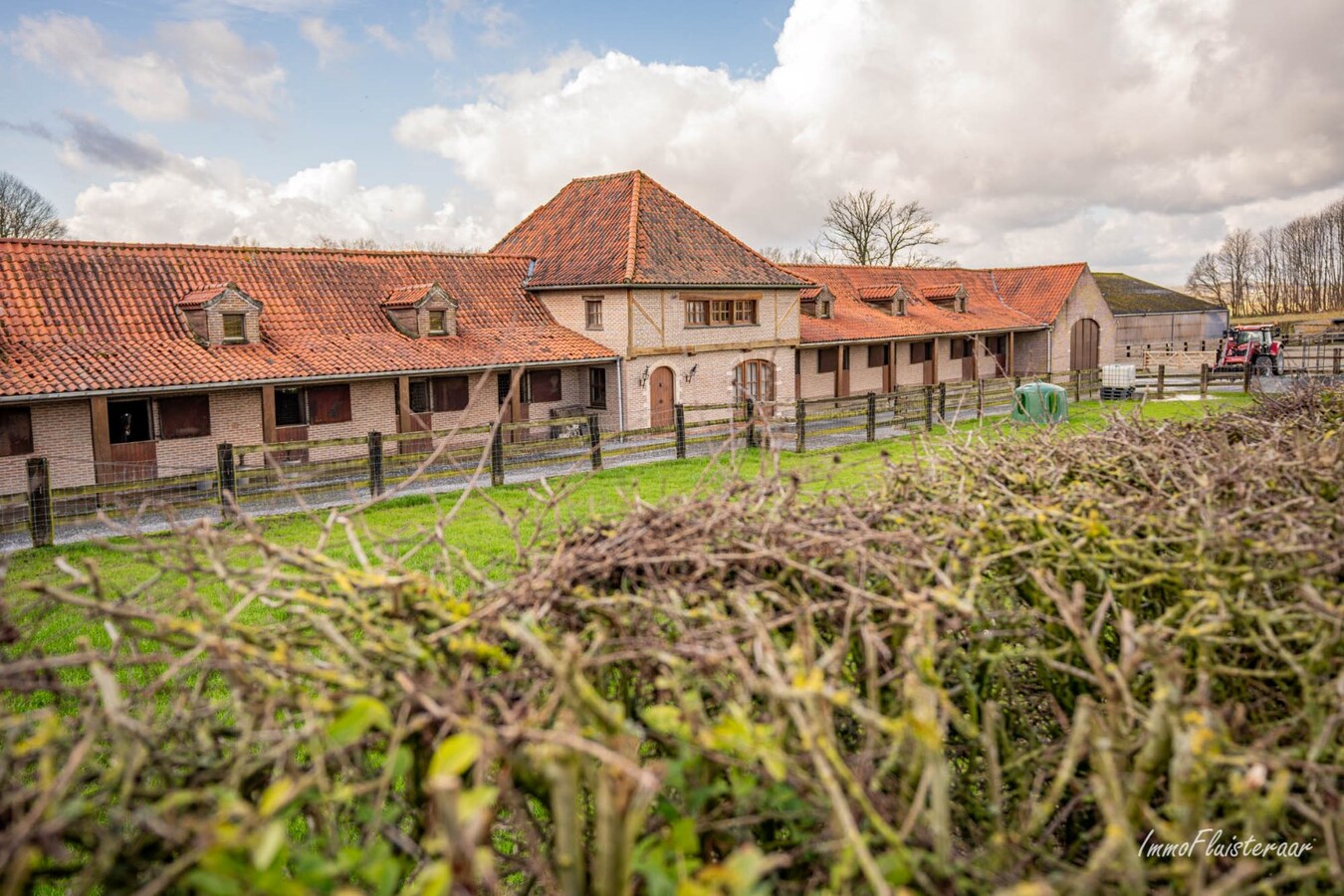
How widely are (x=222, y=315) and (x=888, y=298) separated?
23.4 metres

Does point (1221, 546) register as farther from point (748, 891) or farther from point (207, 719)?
point (207, 719)

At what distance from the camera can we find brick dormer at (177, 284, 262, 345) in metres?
20.1

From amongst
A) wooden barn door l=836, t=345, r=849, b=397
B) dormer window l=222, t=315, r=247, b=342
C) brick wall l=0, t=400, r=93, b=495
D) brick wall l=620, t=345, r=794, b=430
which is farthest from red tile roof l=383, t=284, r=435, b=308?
wooden barn door l=836, t=345, r=849, b=397

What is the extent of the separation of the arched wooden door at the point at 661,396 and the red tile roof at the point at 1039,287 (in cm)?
2043

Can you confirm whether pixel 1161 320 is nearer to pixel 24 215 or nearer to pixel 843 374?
pixel 843 374

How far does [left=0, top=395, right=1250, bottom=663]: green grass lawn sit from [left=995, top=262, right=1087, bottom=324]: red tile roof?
825 inches

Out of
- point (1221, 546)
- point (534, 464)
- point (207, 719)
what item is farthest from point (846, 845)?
point (534, 464)

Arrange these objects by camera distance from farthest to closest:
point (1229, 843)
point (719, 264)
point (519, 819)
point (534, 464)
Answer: point (719, 264) < point (534, 464) < point (1229, 843) < point (519, 819)

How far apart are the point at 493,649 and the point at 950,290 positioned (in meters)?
38.4

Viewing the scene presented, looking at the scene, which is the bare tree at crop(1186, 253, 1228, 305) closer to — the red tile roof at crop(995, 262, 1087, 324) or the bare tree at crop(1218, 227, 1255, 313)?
the bare tree at crop(1218, 227, 1255, 313)

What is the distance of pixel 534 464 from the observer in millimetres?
19438

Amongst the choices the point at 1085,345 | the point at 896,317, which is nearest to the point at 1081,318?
the point at 1085,345

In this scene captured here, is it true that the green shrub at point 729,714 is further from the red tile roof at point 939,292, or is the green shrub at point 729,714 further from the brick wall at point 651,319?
the red tile roof at point 939,292

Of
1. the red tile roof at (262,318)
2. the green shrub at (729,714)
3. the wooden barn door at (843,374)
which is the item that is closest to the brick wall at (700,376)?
the red tile roof at (262,318)
